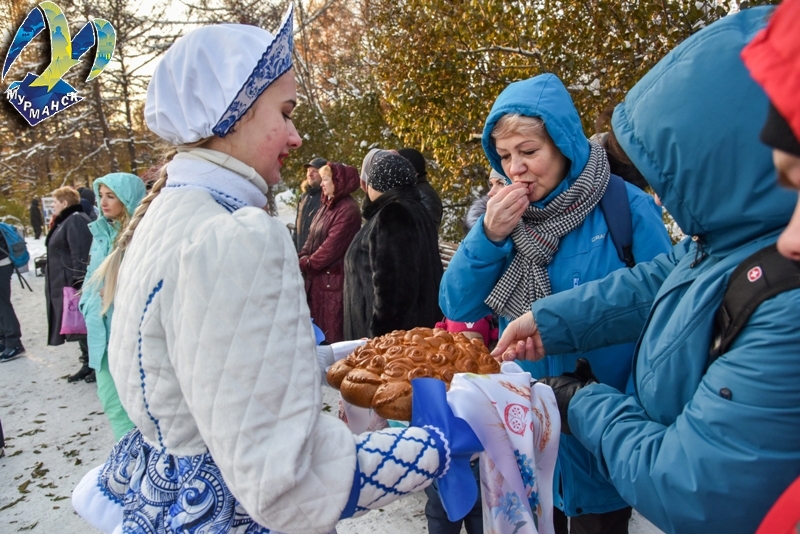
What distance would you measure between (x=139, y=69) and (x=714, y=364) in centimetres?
1906

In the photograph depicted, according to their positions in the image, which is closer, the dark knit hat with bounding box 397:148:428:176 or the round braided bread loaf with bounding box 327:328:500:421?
the round braided bread loaf with bounding box 327:328:500:421

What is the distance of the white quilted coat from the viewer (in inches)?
42.4

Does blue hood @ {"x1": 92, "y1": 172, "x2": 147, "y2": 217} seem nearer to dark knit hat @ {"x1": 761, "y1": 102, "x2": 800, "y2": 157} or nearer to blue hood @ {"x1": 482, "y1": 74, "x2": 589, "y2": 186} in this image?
blue hood @ {"x1": 482, "y1": 74, "x2": 589, "y2": 186}

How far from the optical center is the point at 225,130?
4.40 feet

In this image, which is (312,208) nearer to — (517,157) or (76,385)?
(76,385)

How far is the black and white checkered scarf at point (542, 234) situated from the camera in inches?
83.6

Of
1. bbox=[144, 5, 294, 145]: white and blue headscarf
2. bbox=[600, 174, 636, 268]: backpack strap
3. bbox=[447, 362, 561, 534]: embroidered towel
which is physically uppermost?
bbox=[144, 5, 294, 145]: white and blue headscarf

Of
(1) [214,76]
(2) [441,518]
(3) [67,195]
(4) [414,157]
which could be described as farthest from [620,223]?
(3) [67,195]

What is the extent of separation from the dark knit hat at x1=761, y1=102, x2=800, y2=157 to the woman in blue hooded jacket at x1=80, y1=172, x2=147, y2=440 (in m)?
3.99

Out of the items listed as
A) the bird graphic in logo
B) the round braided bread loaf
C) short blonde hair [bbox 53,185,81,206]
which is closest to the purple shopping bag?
short blonde hair [bbox 53,185,81,206]

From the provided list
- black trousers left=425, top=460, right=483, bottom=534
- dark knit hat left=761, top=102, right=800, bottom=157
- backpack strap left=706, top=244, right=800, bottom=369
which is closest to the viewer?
dark knit hat left=761, top=102, right=800, bottom=157

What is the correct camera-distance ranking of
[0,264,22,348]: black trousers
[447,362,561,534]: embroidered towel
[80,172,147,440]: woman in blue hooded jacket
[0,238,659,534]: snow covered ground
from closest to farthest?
1. [447,362,561,534]: embroidered towel
2. [0,238,659,534]: snow covered ground
3. [80,172,147,440]: woman in blue hooded jacket
4. [0,264,22,348]: black trousers

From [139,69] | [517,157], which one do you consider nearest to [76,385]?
[517,157]

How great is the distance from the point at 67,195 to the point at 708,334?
23.2ft
